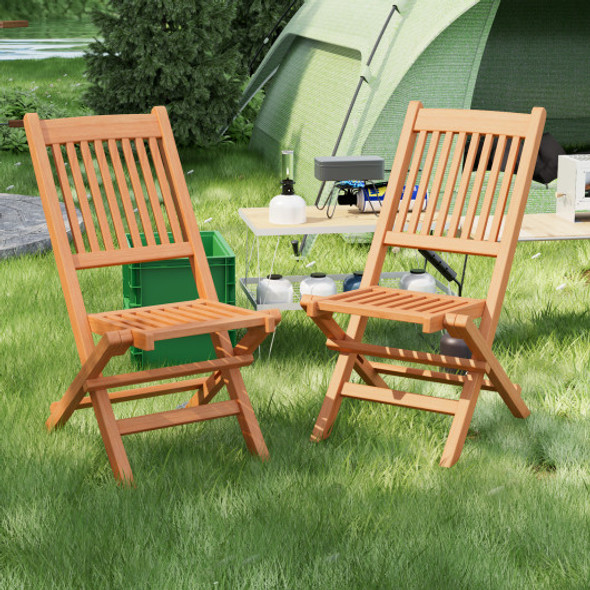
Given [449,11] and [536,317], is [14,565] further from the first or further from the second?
[449,11]

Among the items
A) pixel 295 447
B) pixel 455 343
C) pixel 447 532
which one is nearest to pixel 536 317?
pixel 455 343

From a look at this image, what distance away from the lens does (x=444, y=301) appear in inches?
119

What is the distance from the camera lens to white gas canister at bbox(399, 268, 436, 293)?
3.71m

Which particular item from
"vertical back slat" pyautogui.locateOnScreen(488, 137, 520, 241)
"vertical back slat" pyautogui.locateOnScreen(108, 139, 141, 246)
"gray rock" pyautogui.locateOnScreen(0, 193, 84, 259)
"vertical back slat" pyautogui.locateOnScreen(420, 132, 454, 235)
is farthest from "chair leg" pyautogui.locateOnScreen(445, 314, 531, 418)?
"gray rock" pyautogui.locateOnScreen(0, 193, 84, 259)

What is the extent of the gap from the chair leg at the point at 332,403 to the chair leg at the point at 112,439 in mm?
627

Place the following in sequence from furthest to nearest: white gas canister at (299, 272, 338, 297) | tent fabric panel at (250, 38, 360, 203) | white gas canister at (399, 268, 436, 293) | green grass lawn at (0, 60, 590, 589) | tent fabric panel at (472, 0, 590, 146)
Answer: tent fabric panel at (472, 0, 590, 146) → tent fabric panel at (250, 38, 360, 203) → white gas canister at (399, 268, 436, 293) → white gas canister at (299, 272, 338, 297) → green grass lawn at (0, 60, 590, 589)

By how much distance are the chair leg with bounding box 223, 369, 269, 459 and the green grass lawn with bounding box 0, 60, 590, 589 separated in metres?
0.05

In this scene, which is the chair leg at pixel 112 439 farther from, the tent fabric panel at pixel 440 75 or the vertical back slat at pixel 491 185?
the tent fabric panel at pixel 440 75

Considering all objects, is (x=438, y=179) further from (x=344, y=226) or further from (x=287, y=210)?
(x=287, y=210)

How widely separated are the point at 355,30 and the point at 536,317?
2462 millimetres

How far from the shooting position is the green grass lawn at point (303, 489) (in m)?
2.32

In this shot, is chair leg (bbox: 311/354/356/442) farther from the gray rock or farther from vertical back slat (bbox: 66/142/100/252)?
the gray rock

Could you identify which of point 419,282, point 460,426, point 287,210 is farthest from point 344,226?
point 460,426

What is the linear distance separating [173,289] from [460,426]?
1.30 m
